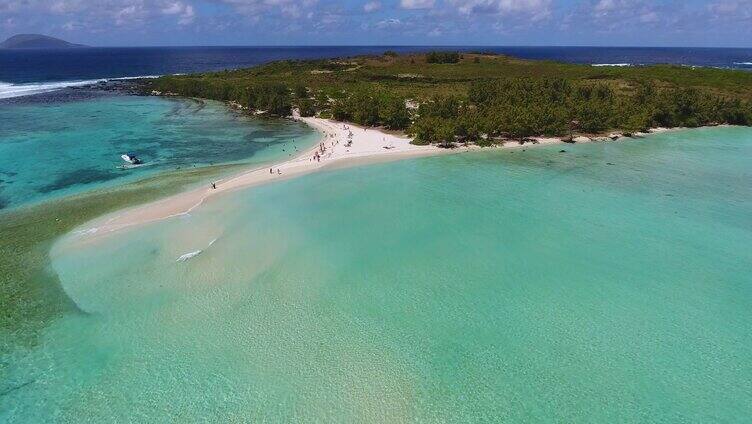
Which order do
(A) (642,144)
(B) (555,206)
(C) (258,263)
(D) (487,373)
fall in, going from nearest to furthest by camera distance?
(D) (487,373)
(C) (258,263)
(B) (555,206)
(A) (642,144)

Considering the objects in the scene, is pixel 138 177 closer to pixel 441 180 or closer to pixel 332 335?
pixel 441 180

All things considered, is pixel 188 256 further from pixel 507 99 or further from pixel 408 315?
pixel 507 99

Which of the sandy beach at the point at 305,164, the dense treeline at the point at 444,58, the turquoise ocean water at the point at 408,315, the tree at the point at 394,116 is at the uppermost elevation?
the dense treeline at the point at 444,58

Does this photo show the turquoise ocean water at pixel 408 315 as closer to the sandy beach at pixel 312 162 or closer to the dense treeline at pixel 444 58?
the sandy beach at pixel 312 162

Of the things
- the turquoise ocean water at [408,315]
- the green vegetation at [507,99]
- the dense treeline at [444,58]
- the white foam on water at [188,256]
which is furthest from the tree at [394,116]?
the dense treeline at [444,58]

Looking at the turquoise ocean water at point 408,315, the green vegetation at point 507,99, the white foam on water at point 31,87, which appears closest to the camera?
the turquoise ocean water at point 408,315

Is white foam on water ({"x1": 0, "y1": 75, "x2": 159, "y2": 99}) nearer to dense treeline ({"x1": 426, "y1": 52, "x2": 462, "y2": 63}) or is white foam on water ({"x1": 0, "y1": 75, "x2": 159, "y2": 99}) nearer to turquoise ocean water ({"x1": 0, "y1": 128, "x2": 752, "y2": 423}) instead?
dense treeline ({"x1": 426, "y1": 52, "x2": 462, "y2": 63})

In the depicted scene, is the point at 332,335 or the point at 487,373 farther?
the point at 332,335

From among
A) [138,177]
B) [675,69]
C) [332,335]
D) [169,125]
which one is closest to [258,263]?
[332,335]
